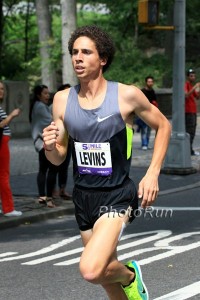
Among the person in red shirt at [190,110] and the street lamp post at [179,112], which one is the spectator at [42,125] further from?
the person in red shirt at [190,110]

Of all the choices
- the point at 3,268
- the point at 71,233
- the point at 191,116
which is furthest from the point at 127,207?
the point at 191,116

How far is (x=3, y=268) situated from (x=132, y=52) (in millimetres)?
29615

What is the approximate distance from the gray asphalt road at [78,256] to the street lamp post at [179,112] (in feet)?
13.2

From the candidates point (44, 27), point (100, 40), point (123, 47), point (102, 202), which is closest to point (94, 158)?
point (102, 202)

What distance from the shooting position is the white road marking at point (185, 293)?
7.33 m

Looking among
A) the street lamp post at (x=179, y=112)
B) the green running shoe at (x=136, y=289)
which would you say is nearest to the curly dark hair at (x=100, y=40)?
the green running shoe at (x=136, y=289)

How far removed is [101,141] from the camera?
611cm

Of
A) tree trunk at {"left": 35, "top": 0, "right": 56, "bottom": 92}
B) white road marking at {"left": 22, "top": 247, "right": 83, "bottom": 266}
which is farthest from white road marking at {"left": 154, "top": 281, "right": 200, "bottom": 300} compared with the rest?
tree trunk at {"left": 35, "top": 0, "right": 56, "bottom": 92}

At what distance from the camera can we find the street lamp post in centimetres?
1738

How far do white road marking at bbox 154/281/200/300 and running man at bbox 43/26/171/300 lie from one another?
1095 mm

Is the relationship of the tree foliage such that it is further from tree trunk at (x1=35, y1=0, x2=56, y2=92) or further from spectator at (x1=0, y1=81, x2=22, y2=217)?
spectator at (x1=0, y1=81, x2=22, y2=217)

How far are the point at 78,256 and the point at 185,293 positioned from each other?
215cm

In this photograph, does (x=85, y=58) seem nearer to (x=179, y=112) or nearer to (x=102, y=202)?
(x=102, y=202)

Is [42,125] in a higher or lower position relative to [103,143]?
lower
